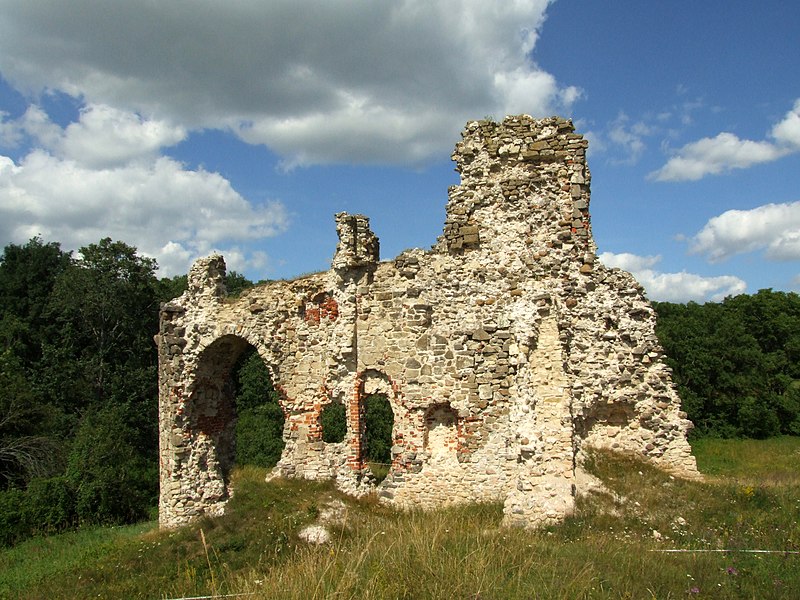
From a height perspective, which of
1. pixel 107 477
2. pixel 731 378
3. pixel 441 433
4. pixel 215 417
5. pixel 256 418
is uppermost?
pixel 731 378

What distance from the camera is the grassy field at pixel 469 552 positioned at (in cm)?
501

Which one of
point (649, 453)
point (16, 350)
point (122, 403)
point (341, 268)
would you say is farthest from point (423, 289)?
point (16, 350)

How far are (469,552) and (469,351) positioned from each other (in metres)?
5.42

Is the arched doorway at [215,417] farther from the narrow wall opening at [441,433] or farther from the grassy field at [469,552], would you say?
the narrow wall opening at [441,433]

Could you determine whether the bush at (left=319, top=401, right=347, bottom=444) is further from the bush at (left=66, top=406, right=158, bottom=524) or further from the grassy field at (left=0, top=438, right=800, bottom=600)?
the grassy field at (left=0, top=438, right=800, bottom=600)

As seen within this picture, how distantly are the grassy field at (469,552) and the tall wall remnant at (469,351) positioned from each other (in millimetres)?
680

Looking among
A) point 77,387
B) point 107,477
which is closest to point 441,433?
point 107,477

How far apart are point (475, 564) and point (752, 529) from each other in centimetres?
433

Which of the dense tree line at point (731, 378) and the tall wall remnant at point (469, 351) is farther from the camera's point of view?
the dense tree line at point (731, 378)

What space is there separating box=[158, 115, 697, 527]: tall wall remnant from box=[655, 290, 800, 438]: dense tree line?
70.2ft

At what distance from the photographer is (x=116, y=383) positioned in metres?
24.5

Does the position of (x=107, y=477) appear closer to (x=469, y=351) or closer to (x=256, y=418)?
(x=256, y=418)

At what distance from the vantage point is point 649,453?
32.6 feet

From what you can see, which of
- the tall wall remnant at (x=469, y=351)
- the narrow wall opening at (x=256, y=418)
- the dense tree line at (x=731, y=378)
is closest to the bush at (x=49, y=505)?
the narrow wall opening at (x=256, y=418)
